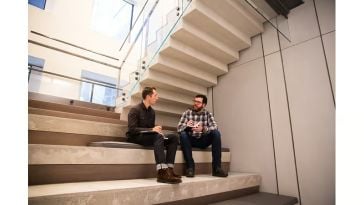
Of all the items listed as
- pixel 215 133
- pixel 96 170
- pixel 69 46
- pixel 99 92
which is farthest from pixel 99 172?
pixel 69 46

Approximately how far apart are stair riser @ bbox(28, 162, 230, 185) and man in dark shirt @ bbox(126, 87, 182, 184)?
0.86 ft

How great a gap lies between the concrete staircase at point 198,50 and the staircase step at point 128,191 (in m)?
1.90

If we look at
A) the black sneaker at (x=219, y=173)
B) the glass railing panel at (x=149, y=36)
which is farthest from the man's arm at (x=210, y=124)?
the glass railing panel at (x=149, y=36)

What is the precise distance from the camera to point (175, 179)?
→ 1962 millimetres

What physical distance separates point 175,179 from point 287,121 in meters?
1.95

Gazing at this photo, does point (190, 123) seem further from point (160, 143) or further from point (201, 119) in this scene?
point (160, 143)

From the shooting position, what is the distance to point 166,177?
2004 millimetres

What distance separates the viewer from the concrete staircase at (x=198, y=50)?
10.2ft

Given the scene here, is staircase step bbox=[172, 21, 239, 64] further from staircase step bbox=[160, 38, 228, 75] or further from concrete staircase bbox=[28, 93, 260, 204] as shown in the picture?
concrete staircase bbox=[28, 93, 260, 204]

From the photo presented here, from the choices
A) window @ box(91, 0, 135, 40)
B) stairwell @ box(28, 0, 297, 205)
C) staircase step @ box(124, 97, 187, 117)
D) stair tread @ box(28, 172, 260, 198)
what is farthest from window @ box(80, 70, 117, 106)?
stair tread @ box(28, 172, 260, 198)

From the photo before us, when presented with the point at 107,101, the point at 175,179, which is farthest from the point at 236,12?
the point at 107,101

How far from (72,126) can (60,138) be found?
0.17 meters
